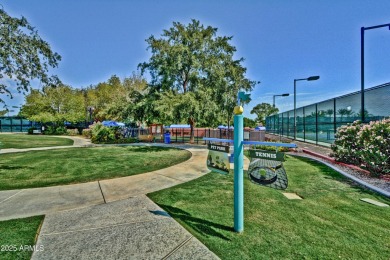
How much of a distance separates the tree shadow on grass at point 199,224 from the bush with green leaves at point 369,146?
6.31 m

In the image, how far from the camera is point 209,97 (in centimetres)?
1599

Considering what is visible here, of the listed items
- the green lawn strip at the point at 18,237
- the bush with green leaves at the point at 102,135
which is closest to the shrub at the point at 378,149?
the green lawn strip at the point at 18,237

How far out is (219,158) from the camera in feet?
12.9

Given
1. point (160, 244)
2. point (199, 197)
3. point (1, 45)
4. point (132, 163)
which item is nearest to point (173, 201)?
point (199, 197)

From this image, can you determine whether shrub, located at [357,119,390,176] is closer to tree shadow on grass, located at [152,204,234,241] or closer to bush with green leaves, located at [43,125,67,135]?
tree shadow on grass, located at [152,204,234,241]

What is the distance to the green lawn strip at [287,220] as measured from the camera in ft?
9.87

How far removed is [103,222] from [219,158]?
2.39 meters

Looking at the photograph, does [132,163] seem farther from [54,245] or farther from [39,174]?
[54,245]

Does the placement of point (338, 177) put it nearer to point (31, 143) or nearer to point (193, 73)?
point (193, 73)

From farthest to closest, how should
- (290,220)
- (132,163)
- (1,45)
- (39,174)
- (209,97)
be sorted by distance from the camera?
(209,97) → (132,163) → (39,174) → (1,45) → (290,220)

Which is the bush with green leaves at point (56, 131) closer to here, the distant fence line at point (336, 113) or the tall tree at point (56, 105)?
the tall tree at point (56, 105)

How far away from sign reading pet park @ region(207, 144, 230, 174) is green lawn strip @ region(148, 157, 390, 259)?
0.96m

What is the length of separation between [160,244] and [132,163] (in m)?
7.25

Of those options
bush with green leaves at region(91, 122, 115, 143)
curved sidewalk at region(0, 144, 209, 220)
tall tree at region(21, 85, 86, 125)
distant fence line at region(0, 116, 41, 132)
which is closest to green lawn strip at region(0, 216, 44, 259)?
curved sidewalk at region(0, 144, 209, 220)
